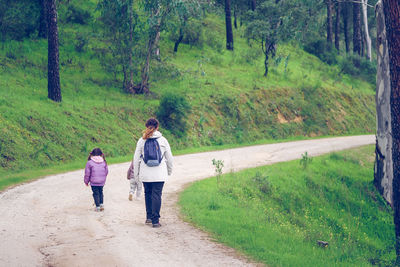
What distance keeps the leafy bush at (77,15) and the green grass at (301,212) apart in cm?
1997

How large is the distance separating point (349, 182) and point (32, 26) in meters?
19.9

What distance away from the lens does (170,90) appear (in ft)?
84.2

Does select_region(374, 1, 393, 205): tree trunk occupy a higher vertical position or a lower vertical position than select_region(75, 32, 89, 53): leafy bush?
lower

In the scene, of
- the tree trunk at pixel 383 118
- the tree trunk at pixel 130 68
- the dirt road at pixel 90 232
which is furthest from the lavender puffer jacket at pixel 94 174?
the tree trunk at pixel 130 68

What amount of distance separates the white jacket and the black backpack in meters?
0.08

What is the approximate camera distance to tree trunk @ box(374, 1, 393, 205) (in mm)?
18812

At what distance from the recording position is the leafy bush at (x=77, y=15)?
33.6 m

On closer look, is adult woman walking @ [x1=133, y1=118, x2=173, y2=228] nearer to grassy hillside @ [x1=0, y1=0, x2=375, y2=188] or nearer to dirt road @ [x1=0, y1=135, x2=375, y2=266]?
dirt road @ [x1=0, y1=135, x2=375, y2=266]

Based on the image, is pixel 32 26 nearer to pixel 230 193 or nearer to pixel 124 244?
pixel 230 193

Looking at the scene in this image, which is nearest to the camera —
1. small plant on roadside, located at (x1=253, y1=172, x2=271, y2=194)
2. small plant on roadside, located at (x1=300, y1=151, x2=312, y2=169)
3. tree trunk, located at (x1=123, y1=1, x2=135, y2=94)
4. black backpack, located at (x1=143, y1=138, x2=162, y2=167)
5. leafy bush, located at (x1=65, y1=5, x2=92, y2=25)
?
black backpack, located at (x1=143, y1=138, x2=162, y2=167)

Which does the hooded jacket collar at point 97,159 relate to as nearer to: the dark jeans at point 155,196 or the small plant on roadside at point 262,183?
the dark jeans at point 155,196

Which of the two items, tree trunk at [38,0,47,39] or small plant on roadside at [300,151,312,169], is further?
tree trunk at [38,0,47,39]

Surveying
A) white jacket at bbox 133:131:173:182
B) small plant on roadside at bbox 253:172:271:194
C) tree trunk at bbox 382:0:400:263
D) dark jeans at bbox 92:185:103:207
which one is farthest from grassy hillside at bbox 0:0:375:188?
tree trunk at bbox 382:0:400:263

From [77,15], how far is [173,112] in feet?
43.0
